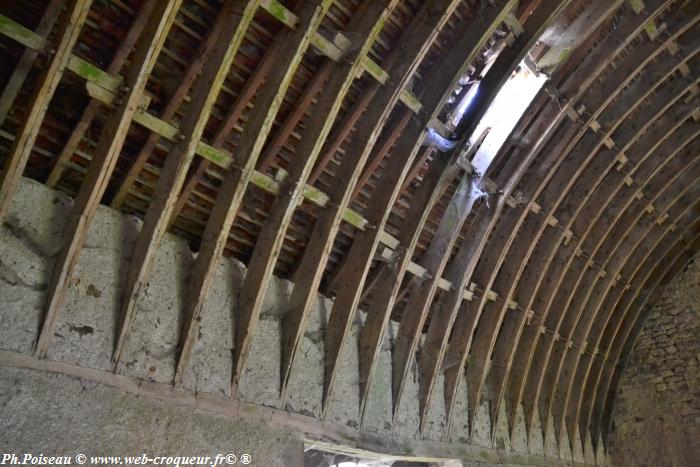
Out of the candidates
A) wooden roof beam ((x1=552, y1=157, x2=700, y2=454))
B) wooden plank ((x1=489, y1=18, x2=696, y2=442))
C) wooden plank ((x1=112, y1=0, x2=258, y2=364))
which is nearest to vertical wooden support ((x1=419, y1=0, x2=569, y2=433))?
wooden plank ((x1=489, y1=18, x2=696, y2=442))

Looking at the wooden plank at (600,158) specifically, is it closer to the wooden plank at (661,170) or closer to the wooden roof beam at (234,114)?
the wooden plank at (661,170)

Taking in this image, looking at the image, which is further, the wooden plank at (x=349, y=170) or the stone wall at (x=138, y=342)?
the wooden plank at (x=349, y=170)

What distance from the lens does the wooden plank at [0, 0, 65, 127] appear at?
12.1 ft

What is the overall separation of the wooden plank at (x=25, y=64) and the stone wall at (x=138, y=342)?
0.57 m

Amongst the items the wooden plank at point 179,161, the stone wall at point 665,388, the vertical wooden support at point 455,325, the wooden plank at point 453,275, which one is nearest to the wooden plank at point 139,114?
the wooden plank at point 179,161

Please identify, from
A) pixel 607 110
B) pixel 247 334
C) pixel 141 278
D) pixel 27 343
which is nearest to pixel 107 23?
pixel 141 278

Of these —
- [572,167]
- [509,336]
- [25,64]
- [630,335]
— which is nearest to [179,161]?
[25,64]

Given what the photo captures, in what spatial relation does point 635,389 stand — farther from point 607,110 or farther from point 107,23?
point 107,23

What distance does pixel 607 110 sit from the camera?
22.7 ft

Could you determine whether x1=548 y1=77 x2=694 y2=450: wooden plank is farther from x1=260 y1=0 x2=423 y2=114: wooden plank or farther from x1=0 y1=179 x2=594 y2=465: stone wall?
x1=260 y1=0 x2=423 y2=114: wooden plank

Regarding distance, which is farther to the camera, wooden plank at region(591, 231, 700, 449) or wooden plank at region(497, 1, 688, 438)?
wooden plank at region(591, 231, 700, 449)

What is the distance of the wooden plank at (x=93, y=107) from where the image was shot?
399 cm

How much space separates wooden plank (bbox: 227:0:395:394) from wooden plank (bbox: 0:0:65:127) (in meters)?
2.05

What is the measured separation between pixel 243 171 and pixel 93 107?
3.91 feet
